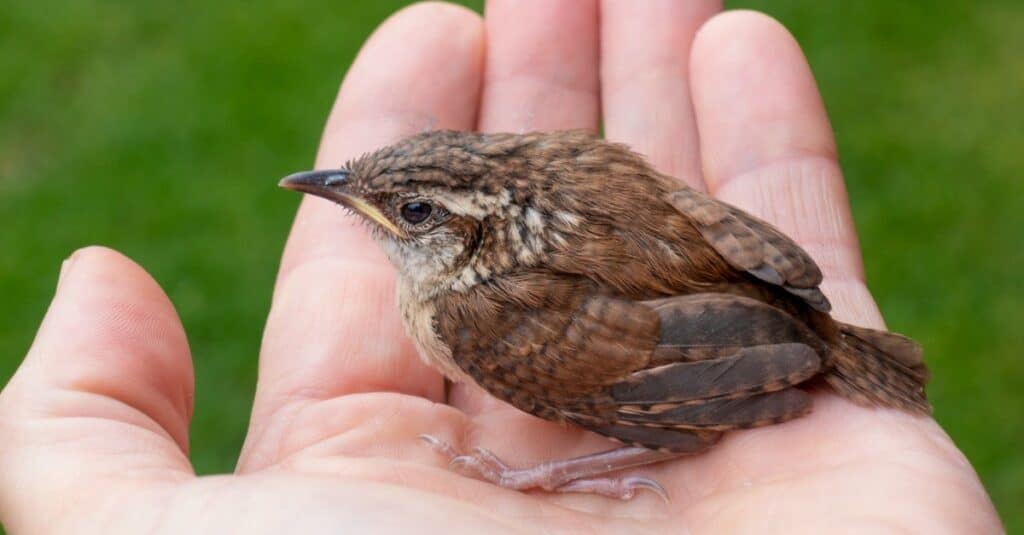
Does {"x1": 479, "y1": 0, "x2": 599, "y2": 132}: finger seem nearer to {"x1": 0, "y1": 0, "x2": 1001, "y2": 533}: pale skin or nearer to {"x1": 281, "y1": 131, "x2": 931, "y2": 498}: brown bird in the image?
{"x1": 0, "y1": 0, "x2": 1001, "y2": 533}: pale skin

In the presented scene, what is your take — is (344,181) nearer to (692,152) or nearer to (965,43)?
(692,152)

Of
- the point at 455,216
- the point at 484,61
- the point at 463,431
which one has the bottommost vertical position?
the point at 463,431

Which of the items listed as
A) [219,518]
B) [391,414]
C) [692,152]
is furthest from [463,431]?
[692,152]

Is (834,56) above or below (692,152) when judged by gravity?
above

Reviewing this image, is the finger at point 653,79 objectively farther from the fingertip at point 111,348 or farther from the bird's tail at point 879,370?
the fingertip at point 111,348

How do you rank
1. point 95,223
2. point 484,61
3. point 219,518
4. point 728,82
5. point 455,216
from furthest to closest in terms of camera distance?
point 95,223, point 484,61, point 728,82, point 455,216, point 219,518

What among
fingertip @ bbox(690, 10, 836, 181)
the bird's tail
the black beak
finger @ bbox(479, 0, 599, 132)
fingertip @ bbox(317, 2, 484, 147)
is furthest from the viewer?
finger @ bbox(479, 0, 599, 132)

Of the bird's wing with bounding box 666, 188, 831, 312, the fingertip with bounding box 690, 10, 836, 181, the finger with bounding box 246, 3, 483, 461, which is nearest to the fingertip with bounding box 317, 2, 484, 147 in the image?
the finger with bounding box 246, 3, 483, 461

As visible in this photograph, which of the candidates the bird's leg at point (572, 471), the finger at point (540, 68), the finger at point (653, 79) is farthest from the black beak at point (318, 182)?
the finger at point (653, 79)
